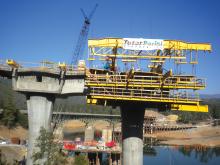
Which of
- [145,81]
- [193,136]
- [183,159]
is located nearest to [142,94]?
[145,81]

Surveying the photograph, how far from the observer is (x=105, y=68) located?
30969mm

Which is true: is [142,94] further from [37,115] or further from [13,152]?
[13,152]

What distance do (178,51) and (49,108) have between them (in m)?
13.3

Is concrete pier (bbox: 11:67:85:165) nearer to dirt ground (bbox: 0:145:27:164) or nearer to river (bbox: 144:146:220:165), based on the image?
dirt ground (bbox: 0:145:27:164)

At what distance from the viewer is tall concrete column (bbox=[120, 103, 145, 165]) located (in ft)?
103

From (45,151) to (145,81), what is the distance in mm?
10942

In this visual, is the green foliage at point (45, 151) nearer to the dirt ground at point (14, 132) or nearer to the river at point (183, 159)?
the river at point (183, 159)

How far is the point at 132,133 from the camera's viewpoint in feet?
103

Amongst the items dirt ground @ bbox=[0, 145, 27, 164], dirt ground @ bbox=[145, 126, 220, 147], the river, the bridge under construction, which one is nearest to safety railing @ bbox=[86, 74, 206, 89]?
the bridge under construction

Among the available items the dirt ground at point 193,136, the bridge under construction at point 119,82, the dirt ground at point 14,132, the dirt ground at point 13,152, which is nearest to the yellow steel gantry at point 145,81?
the bridge under construction at point 119,82

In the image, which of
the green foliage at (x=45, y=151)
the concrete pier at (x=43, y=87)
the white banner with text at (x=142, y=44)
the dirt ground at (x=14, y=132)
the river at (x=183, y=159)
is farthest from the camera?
the dirt ground at (x=14, y=132)

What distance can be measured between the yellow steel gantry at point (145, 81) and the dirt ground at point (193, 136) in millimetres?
116045

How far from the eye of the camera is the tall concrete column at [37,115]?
2931cm

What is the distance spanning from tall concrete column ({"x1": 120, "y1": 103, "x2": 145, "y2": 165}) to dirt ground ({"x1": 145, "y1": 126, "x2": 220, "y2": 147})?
114 meters
